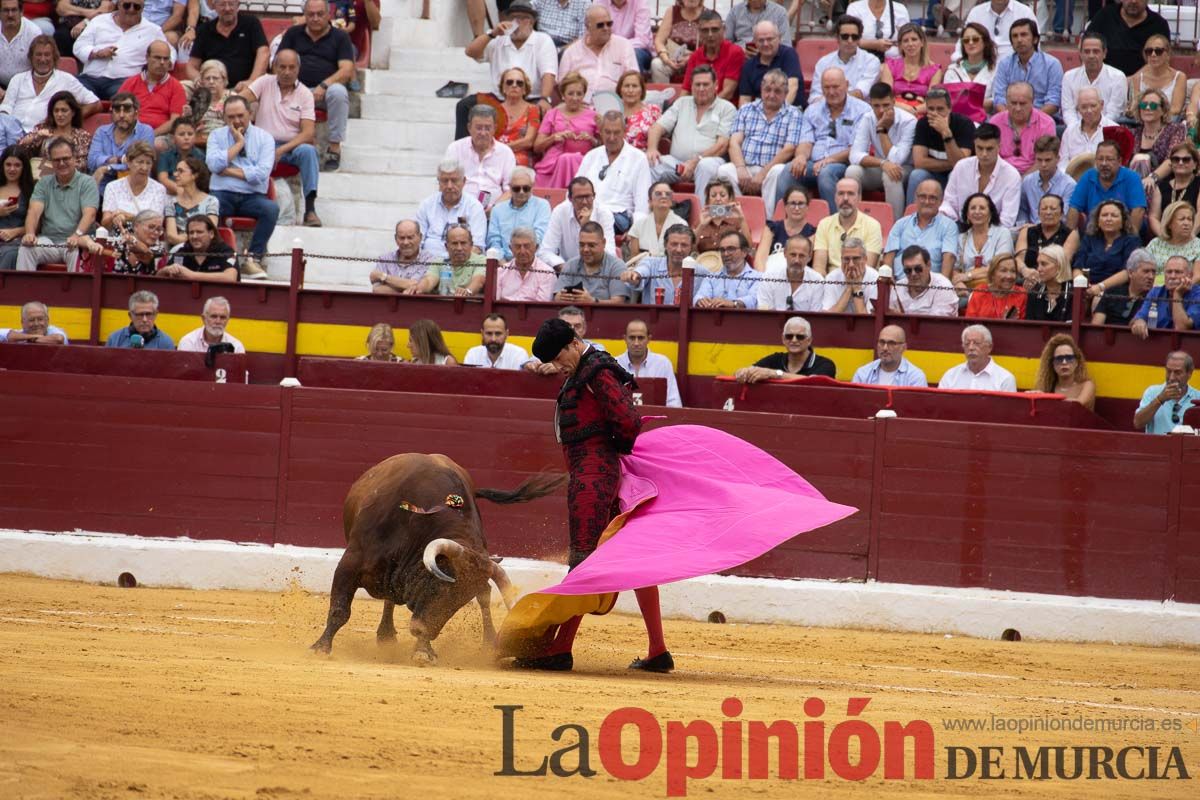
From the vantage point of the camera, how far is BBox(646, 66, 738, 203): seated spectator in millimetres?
11391

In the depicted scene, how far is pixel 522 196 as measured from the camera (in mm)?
10781

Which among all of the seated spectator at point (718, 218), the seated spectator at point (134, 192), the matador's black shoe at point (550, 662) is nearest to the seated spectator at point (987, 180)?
the seated spectator at point (718, 218)

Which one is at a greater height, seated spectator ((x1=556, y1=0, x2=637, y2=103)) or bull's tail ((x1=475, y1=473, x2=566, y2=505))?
seated spectator ((x1=556, y1=0, x2=637, y2=103))

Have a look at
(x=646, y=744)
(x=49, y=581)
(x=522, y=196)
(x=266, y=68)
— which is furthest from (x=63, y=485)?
(x=646, y=744)

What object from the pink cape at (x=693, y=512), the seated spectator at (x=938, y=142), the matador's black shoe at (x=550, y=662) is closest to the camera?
the pink cape at (x=693, y=512)

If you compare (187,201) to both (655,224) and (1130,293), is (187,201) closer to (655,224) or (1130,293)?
(655,224)

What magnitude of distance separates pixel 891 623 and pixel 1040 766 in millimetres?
4188

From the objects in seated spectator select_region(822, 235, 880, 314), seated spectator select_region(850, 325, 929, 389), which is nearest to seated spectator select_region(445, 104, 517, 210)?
seated spectator select_region(822, 235, 880, 314)

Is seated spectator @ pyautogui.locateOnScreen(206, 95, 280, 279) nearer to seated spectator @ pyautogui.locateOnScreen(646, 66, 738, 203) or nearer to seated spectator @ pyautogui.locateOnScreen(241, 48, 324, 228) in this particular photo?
seated spectator @ pyautogui.locateOnScreen(241, 48, 324, 228)

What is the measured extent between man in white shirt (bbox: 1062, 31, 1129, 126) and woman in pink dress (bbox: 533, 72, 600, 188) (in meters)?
3.44

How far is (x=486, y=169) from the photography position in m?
11.5

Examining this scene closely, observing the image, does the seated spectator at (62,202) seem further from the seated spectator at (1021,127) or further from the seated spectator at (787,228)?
the seated spectator at (1021,127)

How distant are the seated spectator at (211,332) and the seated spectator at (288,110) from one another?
2.13 metres

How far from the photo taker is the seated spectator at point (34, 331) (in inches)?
394
